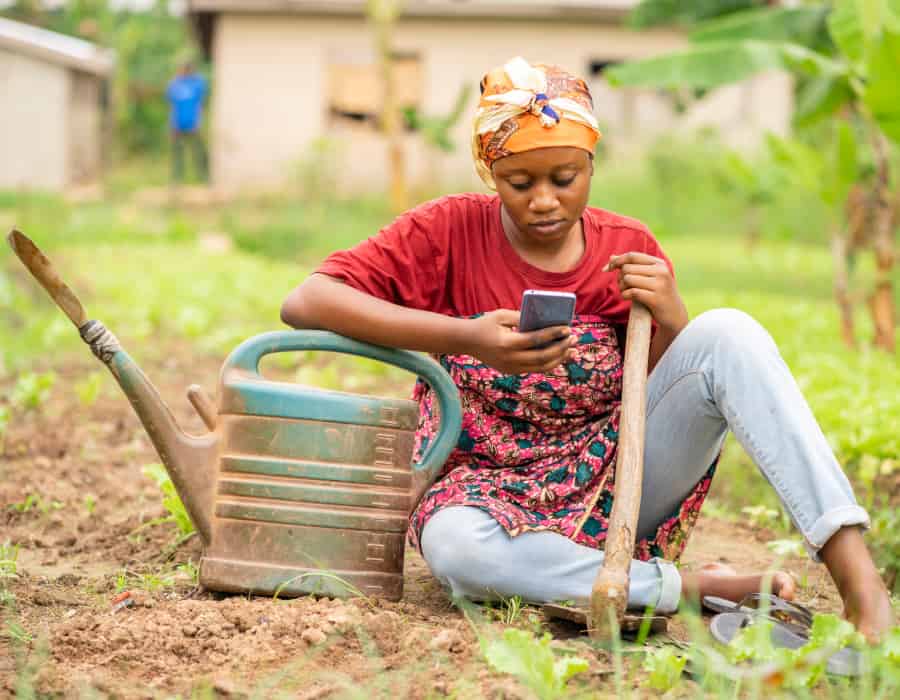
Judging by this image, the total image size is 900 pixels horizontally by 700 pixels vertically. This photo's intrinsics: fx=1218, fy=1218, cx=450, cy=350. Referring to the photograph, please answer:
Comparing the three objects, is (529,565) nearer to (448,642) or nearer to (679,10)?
(448,642)

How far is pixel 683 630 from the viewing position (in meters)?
2.51

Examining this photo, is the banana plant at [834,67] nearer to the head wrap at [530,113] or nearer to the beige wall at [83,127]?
the head wrap at [530,113]

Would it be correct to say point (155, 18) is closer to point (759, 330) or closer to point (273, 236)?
point (273, 236)

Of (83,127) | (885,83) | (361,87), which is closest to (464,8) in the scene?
(361,87)

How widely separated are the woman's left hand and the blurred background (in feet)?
4.72

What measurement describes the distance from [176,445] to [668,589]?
1042 mm

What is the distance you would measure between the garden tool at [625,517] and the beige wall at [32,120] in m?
18.5

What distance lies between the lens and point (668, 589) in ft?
8.12

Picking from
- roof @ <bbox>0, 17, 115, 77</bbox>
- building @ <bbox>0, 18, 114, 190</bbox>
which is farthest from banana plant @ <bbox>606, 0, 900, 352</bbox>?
roof @ <bbox>0, 17, 115, 77</bbox>

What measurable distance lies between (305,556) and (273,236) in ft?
38.4

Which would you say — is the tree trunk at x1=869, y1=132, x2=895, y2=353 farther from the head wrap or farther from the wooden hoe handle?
the wooden hoe handle

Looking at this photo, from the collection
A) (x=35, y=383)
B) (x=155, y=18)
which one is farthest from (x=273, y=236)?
(x=155, y=18)

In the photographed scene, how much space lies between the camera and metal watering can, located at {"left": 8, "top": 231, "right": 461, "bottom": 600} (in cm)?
246

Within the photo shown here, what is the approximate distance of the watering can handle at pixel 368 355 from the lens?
250cm
